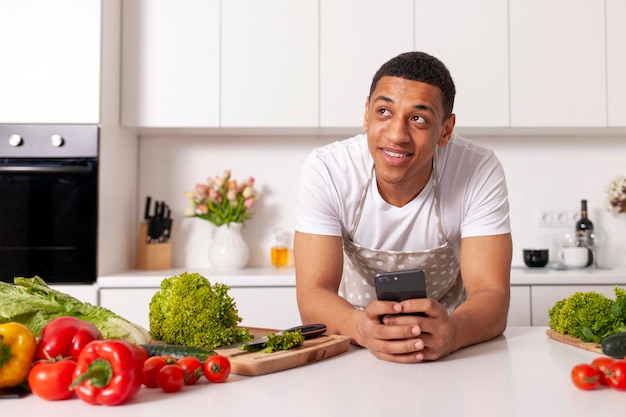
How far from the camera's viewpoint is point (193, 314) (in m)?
1.37

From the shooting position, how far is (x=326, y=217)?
187 centimetres

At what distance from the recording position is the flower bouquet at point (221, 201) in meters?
3.39

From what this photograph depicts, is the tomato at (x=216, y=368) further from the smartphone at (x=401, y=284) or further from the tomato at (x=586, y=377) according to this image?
the tomato at (x=586, y=377)

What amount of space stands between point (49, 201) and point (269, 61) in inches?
47.3

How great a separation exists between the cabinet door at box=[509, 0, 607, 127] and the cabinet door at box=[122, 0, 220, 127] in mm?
1468

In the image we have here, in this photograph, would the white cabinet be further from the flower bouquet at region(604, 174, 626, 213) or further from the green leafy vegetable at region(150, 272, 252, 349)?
the flower bouquet at region(604, 174, 626, 213)

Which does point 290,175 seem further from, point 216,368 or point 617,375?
point 617,375

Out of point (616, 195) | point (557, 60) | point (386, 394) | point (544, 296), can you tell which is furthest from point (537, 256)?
point (386, 394)

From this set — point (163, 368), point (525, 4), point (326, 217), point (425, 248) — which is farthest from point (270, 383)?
point (525, 4)

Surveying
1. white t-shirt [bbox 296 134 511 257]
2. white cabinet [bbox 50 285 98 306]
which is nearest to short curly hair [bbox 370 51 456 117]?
white t-shirt [bbox 296 134 511 257]

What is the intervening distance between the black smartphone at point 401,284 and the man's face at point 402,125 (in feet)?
1.60

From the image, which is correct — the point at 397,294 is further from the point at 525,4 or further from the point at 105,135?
the point at 525,4

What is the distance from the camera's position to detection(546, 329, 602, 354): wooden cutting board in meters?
1.41

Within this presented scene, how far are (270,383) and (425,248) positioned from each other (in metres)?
0.97
